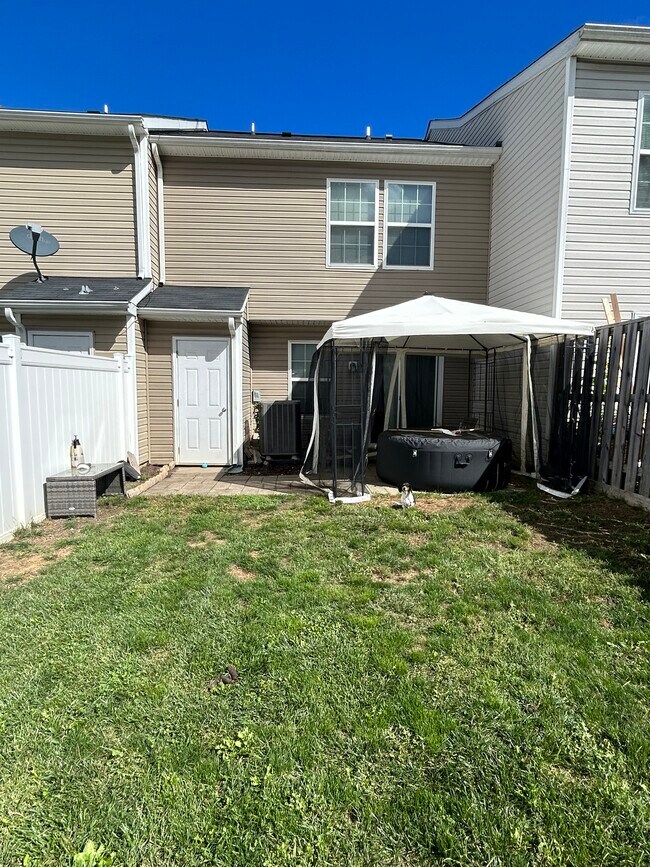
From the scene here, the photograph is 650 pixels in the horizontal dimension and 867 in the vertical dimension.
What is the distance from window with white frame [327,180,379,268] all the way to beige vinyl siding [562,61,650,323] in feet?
10.9

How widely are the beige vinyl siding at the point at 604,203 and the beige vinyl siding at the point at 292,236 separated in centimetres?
225

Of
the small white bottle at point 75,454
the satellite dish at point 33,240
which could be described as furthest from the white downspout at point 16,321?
the small white bottle at point 75,454

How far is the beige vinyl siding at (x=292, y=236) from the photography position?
27.5 feet

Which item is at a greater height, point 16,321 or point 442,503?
point 16,321

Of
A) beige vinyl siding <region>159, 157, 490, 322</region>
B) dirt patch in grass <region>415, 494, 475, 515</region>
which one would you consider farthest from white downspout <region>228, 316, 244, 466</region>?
dirt patch in grass <region>415, 494, 475, 515</region>

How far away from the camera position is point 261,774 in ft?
5.72

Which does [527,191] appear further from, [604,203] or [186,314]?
[186,314]

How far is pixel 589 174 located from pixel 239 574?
287 inches

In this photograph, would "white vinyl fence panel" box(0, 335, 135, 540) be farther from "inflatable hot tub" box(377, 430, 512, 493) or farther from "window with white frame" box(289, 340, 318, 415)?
"inflatable hot tub" box(377, 430, 512, 493)

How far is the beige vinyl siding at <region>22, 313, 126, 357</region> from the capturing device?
7078 mm

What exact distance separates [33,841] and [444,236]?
9.42m

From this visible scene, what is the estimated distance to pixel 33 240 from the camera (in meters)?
7.13

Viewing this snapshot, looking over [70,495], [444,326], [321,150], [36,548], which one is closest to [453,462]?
[444,326]

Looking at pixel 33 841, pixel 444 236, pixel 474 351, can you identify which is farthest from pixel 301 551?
pixel 444 236
